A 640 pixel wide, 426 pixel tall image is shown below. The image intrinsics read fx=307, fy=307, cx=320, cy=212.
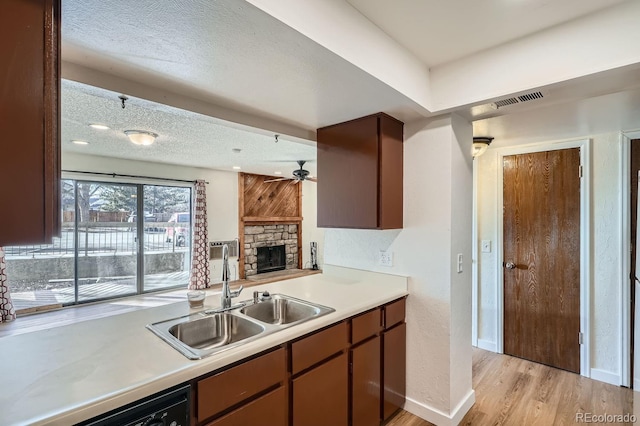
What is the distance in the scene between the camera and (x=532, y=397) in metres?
2.38

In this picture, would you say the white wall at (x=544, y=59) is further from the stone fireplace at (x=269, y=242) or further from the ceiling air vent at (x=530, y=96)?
the stone fireplace at (x=269, y=242)

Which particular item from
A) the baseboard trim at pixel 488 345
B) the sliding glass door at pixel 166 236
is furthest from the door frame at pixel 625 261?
the sliding glass door at pixel 166 236

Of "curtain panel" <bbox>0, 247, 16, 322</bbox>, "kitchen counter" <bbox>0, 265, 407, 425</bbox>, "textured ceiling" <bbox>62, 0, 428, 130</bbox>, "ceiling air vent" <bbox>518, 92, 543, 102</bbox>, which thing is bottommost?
"curtain panel" <bbox>0, 247, 16, 322</bbox>

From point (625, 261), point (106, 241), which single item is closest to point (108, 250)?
point (106, 241)

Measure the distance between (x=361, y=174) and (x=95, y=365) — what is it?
1740 mm

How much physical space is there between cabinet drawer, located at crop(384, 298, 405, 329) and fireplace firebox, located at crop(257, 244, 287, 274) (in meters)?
5.35

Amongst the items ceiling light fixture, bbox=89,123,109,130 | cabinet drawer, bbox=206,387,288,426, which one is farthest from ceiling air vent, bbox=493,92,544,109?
ceiling light fixture, bbox=89,123,109,130

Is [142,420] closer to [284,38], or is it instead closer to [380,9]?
[284,38]

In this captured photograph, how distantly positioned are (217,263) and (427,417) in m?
5.14

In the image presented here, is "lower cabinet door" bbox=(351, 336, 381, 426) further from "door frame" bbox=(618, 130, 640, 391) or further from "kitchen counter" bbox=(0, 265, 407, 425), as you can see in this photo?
"door frame" bbox=(618, 130, 640, 391)

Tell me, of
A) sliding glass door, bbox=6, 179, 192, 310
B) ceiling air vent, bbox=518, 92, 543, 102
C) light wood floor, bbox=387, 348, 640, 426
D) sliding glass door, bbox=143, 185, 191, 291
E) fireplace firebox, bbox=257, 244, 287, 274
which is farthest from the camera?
fireplace firebox, bbox=257, 244, 287, 274

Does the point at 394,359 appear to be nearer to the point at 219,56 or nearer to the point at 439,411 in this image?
the point at 439,411

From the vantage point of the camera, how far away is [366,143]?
7.03ft

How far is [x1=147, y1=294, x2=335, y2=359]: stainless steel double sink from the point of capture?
4.82ft
